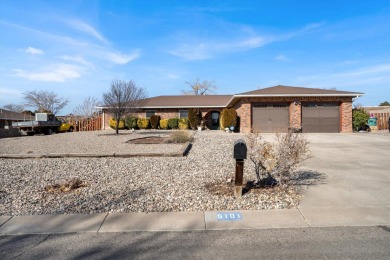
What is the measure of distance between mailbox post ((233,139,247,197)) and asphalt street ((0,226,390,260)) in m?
1.37

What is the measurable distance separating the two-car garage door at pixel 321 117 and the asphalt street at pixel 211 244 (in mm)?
18864

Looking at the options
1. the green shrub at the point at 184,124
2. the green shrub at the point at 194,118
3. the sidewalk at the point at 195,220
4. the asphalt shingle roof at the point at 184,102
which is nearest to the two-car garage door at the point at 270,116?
the green shrub at the point at 194,118

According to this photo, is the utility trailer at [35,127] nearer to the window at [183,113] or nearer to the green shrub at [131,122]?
the green shrub at [131,122]

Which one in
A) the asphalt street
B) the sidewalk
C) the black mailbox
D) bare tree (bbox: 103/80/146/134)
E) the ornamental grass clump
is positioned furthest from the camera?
bare tree (bbox: 103/80/146/134)

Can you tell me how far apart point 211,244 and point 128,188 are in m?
2.96

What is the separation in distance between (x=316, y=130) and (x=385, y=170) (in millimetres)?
14688

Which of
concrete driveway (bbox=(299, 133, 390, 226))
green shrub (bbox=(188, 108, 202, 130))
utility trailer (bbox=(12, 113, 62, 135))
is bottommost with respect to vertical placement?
concrete driveway (bbox=(299, 133, 390, 226))

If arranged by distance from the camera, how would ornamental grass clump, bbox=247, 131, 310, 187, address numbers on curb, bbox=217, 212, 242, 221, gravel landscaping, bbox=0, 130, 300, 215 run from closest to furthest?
address numbers on curb, bbox=217, 212, 242, 221 < gravel landscaping, bbox=0, 130, 300, 215 < ornamental grass clump, bbox=247, 131, 310, 187

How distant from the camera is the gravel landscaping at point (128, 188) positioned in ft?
16.4

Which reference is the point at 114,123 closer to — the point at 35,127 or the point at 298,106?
the point at 35,127

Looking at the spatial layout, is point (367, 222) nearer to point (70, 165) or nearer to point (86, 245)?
point (86, 245)

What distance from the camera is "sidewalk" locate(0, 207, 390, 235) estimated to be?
415cm

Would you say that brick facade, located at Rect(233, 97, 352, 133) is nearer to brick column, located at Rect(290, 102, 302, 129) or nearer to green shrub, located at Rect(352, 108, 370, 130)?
brick column, located at Rect(290, 102, 302, 129)

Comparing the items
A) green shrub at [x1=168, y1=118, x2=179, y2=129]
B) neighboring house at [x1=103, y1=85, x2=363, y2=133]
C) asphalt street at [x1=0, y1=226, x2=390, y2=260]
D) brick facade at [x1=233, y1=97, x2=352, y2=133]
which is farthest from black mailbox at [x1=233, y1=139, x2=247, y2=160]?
green shrub at [x1=168, y1=118, x2=179, y2=129]
